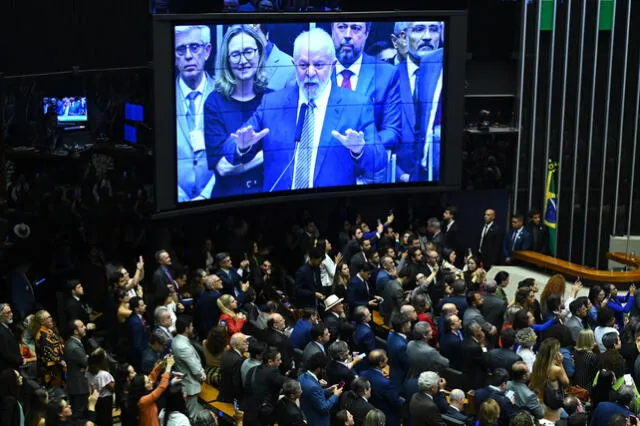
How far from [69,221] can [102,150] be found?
3.53 feet

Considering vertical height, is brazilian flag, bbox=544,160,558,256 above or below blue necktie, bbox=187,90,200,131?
below

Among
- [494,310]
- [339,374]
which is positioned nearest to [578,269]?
[494,310]

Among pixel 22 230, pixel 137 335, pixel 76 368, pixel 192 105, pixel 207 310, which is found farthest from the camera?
pixel 192 105

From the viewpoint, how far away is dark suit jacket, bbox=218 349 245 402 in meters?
12.7

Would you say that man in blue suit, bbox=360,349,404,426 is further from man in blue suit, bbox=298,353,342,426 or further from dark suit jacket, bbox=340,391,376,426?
dark suit jacket, bbox=340,391,376,426

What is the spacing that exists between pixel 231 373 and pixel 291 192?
22.4ft

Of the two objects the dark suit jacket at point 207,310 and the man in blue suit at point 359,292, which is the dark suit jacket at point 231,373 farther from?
the man in blue suit at point 359,292

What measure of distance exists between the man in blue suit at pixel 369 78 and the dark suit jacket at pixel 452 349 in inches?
257

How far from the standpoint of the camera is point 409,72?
2017cm

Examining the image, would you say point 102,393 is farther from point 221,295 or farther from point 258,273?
point 258,273

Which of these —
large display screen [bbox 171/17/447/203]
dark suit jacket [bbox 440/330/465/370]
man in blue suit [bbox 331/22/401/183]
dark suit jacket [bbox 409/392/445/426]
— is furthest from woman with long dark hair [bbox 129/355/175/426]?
man in blue suit [bbox 331/22/401/183]

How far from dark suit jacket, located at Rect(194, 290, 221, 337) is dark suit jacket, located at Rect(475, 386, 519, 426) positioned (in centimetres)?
402

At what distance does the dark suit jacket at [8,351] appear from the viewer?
520 inches

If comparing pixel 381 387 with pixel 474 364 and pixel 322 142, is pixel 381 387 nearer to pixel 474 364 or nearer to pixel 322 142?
pixel 474 364
